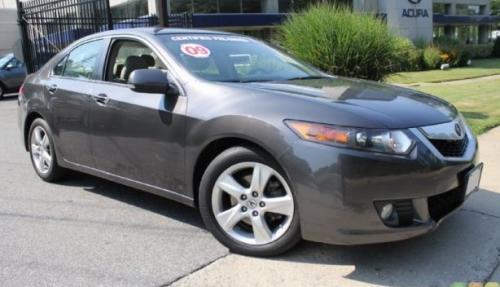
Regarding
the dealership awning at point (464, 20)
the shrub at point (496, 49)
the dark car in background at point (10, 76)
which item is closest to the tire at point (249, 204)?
the dark car in background at point (10, 76)

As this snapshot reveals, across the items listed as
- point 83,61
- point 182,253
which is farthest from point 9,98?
point 182,253

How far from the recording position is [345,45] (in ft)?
31.2

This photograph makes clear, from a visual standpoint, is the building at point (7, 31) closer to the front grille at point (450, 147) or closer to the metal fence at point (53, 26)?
the metal fence at point (53, 26)

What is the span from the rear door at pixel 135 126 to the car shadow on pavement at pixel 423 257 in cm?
117

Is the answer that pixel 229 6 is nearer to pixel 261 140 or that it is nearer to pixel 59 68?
pixel 59 68

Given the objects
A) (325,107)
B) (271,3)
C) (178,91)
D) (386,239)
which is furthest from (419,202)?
(271,3)

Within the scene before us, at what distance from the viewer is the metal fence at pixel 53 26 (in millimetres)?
16328

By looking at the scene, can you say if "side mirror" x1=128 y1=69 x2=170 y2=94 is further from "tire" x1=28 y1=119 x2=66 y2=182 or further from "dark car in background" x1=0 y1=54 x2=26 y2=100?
"dark car in background" x1=0 y1=54 x2=26 y2=100

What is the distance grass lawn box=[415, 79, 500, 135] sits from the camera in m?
8.80

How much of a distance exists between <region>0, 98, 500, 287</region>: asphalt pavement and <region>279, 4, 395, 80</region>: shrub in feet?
15.5

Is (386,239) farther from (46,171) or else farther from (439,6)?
(439,6)

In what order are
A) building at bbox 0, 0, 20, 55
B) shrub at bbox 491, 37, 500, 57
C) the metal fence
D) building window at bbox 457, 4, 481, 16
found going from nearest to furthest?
the metal fence < building at bbox 0, 0, 20, 55 < shrub at bbox 491, 37, 500, 57 < building window at bbox 457, 4, 481, 16

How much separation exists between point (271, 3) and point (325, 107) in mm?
31627

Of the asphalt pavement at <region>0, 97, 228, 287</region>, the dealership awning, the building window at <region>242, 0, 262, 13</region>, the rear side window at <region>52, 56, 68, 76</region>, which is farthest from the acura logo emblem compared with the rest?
the dealership awning
